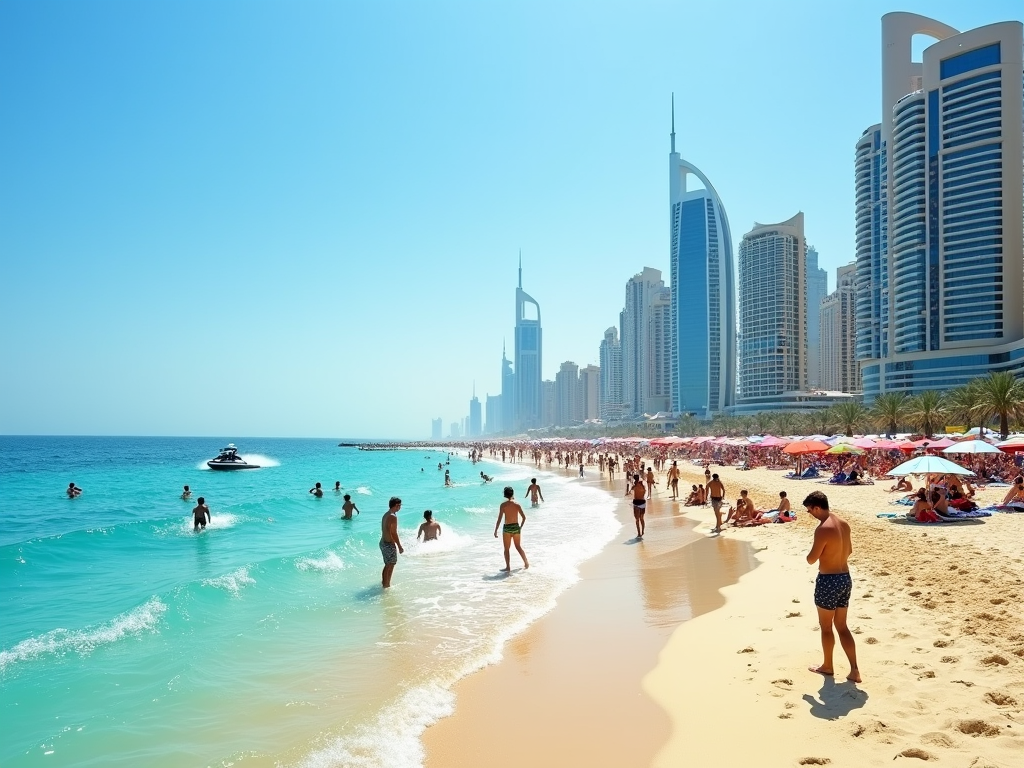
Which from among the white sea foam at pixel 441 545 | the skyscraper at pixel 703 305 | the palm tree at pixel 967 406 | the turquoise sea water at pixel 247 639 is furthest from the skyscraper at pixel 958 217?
the turquoise sea water at pixel 247 639

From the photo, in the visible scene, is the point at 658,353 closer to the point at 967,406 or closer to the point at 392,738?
the point at 967,406

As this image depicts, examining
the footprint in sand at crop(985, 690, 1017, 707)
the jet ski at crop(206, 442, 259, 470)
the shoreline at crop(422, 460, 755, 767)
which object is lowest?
the jet ski at crop(206, 442, 259, 470)

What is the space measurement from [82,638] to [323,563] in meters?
5.22

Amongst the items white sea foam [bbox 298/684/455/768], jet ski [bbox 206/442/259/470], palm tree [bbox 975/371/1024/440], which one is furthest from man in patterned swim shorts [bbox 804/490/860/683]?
jet ski [bbox 206/442/259/470]

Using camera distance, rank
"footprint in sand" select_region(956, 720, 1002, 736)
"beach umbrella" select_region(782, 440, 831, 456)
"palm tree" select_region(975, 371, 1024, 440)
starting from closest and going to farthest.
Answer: "footprint in sand" select_region(956, 720, 1002, 736) < "beach umbrella" select_region(782, 440, 831, 456) < "palm tree" select_region(975, 371, 1024, 440)

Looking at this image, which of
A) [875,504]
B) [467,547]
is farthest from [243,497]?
[875,504]

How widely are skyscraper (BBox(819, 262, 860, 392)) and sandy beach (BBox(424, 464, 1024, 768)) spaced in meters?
132

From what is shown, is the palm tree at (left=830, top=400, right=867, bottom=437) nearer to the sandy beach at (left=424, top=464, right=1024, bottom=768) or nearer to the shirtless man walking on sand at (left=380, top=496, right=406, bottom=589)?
the sandy beach at (left=424, top=464, right=1024, bottom=768)

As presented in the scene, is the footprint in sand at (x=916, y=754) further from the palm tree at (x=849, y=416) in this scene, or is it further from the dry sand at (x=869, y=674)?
the palm tree at (x=849, y=416)

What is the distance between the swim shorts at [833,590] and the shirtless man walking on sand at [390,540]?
6363 millimetres

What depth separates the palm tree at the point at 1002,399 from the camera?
3450cm

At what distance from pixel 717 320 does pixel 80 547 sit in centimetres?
12425

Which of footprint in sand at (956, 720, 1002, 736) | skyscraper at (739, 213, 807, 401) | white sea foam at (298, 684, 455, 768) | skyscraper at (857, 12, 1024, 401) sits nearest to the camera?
footprint in sand at (956, 720, 1002, 736)

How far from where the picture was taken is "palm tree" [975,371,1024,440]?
34500 millimetres
